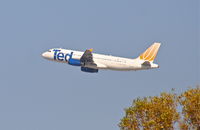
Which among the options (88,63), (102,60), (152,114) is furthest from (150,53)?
(152,114)

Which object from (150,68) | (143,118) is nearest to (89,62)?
(150,68)

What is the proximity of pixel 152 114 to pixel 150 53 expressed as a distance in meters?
77.7

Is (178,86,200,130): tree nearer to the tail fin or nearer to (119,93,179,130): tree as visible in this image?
(119,93,179,130): tree

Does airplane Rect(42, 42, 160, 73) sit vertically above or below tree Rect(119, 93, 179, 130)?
above

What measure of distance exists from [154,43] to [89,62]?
22.2 meters

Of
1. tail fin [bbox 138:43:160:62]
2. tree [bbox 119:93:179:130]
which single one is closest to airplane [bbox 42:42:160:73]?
tail fin [bbox 138:43:160:62]

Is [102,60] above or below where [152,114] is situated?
above

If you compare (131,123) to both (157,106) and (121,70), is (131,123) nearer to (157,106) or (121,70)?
(157,106)

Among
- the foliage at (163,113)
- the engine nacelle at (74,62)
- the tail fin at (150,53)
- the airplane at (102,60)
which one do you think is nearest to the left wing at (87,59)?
the airplane at (102,60)

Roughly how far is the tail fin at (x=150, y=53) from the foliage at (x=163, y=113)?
72473 mm

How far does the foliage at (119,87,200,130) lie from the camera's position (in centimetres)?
10900

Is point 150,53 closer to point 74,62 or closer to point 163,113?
point 74,62

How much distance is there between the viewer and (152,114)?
4360 inches

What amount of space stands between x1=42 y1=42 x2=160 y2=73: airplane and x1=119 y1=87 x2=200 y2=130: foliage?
208 ft
